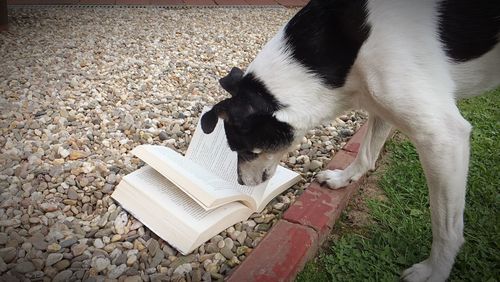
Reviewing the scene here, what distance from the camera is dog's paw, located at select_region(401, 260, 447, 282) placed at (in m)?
1.57

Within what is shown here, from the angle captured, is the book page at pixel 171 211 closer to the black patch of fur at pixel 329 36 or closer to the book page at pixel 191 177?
the book page at pixel 191 177

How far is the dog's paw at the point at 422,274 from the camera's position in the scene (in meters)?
1.57

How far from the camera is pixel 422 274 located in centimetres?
158

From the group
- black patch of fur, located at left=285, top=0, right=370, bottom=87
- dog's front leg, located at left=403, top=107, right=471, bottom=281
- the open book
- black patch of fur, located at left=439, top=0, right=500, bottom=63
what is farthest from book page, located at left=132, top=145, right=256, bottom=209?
black patch of fur, located at left=439, top=0, right=500, bottom=63

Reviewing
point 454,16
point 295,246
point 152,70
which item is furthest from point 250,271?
point 152,70

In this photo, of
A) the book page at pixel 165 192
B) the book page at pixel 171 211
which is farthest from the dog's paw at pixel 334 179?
the book page at pixel 165 192

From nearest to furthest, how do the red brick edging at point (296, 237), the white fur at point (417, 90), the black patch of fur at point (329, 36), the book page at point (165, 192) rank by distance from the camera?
the white fur at point (417, 90) < the black patch of fur at point (329, 36) < the red brick edging at point (296, 237) < the book page at point (165, 192)

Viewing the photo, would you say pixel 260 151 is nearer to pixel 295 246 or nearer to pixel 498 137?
pixel 295 246

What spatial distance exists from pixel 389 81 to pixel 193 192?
1.00 meters

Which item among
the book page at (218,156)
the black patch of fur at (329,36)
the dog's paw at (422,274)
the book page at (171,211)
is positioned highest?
the black patch of fur at (329,36)

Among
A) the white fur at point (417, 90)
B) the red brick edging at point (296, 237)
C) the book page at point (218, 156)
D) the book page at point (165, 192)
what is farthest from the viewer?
the book page at point (218, 156)

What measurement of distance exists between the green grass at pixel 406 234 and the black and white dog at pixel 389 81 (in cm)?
15

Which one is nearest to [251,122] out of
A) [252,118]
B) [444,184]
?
[252,118]

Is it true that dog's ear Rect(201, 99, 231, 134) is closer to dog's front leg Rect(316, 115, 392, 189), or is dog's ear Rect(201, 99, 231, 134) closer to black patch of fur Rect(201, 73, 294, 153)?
black patch of fur Rect(201, 73, 294, 153)
